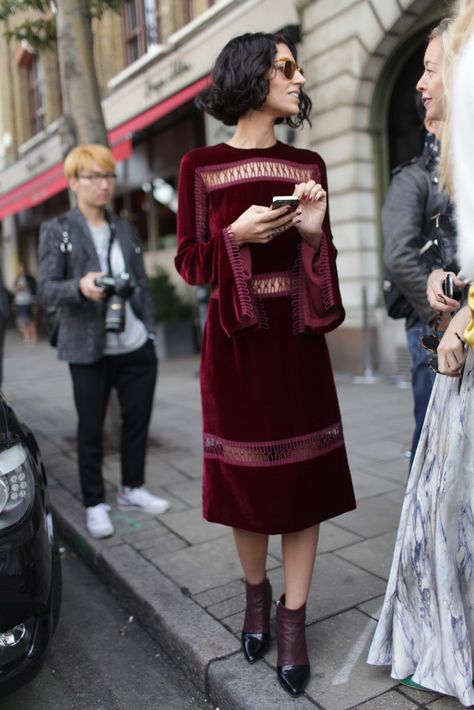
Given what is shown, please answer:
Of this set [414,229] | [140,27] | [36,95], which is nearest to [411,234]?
[414,229]

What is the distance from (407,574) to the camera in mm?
2004

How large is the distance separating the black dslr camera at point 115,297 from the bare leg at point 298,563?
5.27ft

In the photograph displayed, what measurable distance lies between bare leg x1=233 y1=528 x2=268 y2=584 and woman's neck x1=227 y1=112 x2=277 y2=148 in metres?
1.26

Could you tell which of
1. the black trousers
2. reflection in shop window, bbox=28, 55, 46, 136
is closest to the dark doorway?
the black trousers

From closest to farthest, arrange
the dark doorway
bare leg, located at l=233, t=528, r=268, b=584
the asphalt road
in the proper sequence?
bare leg, located at l=233, t=528, r=268, b=584 < the asphalt road < the dark doorway

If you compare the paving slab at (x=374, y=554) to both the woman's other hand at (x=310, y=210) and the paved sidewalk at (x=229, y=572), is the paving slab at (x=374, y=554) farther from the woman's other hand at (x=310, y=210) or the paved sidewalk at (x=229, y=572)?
the woman's other hand at (x=310, y=210)

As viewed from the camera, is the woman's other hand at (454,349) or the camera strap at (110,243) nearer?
the woman's other hand at (454,349)

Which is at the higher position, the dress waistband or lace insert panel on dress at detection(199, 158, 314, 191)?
lace insert panel on dress at detection(199, 158, 314, 191)

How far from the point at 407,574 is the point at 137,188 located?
13627 mm

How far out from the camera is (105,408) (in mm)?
3779

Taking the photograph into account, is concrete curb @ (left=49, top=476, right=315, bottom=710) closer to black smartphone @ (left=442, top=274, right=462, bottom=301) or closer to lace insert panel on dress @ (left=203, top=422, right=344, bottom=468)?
lace insert panel on dress @ (left=203, top=422, right=344, bottom=468)

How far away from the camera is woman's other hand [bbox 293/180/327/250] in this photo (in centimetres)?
197

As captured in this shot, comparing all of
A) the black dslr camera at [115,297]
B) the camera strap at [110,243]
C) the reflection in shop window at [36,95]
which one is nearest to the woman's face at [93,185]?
the camera strap at [110,243]

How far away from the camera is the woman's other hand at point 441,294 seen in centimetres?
200
